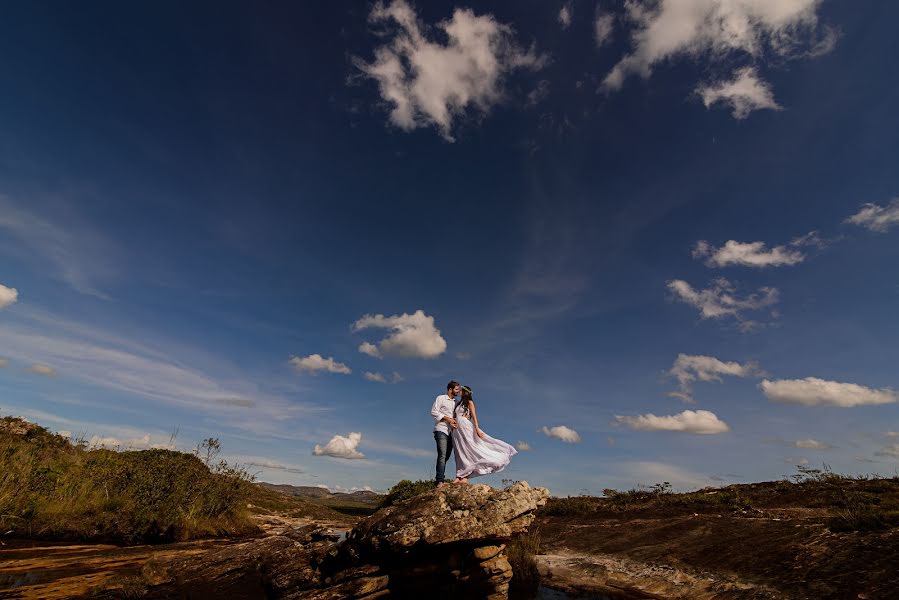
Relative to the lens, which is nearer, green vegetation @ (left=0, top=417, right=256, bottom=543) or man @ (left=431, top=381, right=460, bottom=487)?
man @ (left=431, top=381, right=460, bottom=487)

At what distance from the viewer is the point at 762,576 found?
1055 centimetres

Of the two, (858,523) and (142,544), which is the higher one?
(858,523)

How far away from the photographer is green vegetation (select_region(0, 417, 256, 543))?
1666cm

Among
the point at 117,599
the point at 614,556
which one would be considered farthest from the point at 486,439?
the point at 117,599

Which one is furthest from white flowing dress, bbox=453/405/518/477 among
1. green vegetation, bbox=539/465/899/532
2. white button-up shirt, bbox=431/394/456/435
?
green vegetation, bbox=539/465/899/532

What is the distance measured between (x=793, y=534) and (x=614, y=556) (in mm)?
5727

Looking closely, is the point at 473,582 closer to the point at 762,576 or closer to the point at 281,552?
the point at 281,552

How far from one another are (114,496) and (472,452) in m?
19.2

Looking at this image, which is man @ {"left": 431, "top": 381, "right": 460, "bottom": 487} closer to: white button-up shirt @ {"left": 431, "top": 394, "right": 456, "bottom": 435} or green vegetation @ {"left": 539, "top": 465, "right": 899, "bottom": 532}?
white button-up shirt @ {"left": 431, "top": 394, "right": 456, "bottom": 435}

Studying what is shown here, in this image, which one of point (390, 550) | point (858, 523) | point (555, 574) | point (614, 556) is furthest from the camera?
point (614, 556)

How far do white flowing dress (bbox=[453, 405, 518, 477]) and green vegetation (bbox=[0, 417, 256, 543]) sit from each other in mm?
16818

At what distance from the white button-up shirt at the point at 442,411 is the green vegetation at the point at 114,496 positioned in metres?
16.6

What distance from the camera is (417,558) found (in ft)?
33.5

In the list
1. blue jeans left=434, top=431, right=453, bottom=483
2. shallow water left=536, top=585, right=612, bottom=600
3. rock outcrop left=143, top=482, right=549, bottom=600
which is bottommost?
shallow water left=536, top=585, right=612, bottom=600
